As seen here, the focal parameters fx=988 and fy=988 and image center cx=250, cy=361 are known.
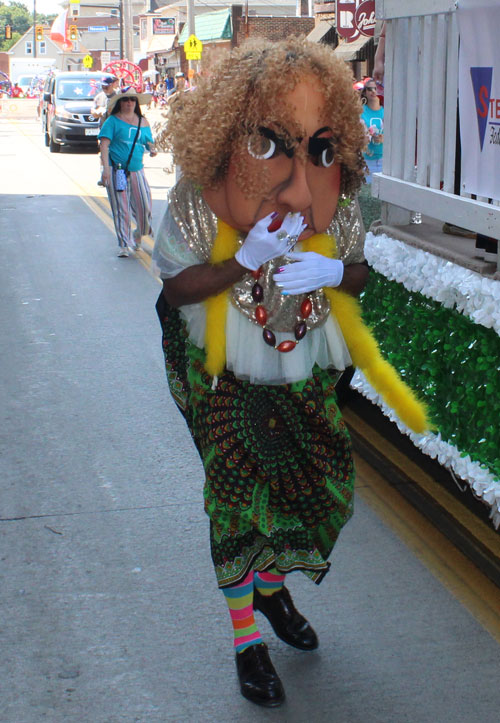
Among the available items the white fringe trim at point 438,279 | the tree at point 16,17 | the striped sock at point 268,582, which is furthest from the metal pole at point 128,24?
the tree at point 16,17

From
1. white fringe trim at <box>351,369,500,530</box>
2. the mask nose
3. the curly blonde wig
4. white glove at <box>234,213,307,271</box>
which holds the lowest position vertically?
white fringe trim at <box>351,369,500,530</box>

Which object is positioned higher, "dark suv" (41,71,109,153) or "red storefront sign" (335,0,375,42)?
"red storefront sign" (335,0,375,42)

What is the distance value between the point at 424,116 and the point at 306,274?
7.32ft

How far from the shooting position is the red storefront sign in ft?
61.4

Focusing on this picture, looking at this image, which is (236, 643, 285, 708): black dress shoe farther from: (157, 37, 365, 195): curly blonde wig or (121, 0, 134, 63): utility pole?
(121, 0, 134, 63): utility pole

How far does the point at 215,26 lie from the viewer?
45.2m

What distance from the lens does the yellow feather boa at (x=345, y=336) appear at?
286cm

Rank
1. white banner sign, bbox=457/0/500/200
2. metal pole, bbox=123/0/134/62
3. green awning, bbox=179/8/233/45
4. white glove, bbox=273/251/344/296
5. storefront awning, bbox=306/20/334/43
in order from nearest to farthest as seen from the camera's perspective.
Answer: white glove, bbox=273/251/344/296 < white banner sign, bbox=457/0/500/200 < storefront awning, bbox=306/20/334/43 < metal pole, bbox=123/0/134/62 < green awning, bbox=179/8/233/45

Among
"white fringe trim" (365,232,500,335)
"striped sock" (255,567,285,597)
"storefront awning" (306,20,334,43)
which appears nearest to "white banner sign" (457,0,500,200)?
"white fringe trim" (365,232,500,335)

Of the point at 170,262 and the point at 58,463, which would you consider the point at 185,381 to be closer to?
the point at 170,262

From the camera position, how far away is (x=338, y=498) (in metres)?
3.04

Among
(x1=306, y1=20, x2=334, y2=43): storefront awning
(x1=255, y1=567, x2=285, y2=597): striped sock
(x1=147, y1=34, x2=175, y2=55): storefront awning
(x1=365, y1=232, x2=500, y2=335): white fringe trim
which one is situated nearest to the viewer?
(x1=255, y1=567, x2=285, y2=597): striped sock

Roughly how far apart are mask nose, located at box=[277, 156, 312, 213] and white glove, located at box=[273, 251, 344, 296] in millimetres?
149

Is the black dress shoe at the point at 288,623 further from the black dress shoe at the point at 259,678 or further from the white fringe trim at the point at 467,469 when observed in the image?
the white fringe trim at the point at 467,469
